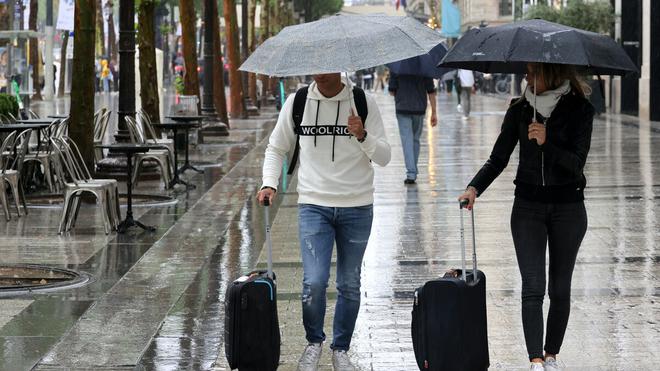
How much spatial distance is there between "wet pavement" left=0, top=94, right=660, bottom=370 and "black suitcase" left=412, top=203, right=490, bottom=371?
2.42 ft

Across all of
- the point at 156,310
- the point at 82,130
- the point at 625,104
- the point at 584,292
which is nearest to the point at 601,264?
the point at 584,292

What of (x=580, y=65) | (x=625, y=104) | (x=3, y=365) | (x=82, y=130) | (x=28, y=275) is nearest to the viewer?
(x=580, y=65)

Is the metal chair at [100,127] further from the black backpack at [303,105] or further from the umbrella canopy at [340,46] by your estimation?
the umbrella canopy at [340,46]

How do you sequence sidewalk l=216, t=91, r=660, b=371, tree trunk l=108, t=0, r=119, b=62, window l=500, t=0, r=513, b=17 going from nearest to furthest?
1. sidewalk l=216, t=91, r=660, b=371
2. tree trunk l=108, t=0, r=119, b=62
3. window l=500, t=0, r=513, b=17

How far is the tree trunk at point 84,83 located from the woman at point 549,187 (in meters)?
9.94

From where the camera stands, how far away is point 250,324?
650cm

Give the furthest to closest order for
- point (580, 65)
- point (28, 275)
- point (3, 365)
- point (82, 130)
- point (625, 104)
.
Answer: point (625, 104) < point (82, 130) < point (28, 275) < point (3, 365) < point (580, 65)

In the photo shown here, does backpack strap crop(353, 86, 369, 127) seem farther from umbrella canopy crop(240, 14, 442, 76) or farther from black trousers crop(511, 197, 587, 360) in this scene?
black trousers crop(511, 197, 587, 360)

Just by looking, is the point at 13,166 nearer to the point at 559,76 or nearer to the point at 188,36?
the point at 559,76

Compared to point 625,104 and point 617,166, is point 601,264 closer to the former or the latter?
point 617,166

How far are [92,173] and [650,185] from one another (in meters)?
6.74

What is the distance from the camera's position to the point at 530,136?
6473 millimetres

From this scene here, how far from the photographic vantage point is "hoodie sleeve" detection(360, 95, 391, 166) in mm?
6797

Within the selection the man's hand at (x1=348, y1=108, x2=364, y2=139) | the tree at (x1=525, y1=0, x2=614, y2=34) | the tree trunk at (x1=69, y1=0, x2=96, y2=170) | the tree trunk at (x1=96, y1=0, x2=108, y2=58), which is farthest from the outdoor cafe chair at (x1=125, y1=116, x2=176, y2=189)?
the tree trunk at (x1=96, y1=0, x2=108, y2=58)
